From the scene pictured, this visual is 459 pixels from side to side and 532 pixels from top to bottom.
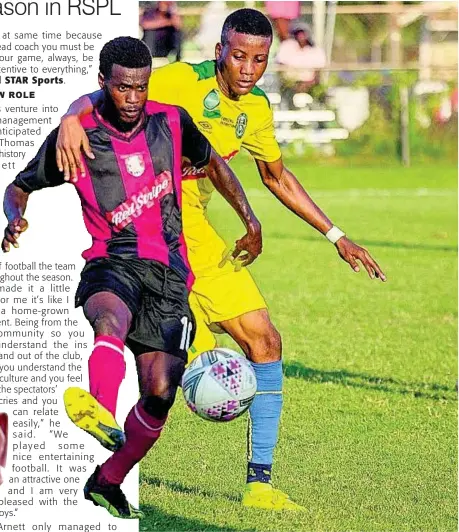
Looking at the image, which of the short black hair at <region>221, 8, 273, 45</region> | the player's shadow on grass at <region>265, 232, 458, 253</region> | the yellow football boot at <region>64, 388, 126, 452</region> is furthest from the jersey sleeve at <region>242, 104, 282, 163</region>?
the player's shadow on grass at <region>265, 232, 458, 253</region>

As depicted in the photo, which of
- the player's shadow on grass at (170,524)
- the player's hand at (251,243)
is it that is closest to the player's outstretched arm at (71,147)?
the player's hand at (251,243)

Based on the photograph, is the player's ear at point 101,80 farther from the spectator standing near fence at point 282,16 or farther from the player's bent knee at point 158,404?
the spectator standing near fence at point 282,16

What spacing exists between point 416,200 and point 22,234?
16.4 m

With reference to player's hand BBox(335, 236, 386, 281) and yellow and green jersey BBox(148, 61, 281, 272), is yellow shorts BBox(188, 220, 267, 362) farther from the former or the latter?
player's hand BBox(335, 236, 386, 281)

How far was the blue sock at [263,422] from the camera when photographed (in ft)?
22.6

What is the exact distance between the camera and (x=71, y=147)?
19.4 ft

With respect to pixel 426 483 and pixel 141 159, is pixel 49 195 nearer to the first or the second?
pixel 141 159

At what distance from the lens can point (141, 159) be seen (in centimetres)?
606

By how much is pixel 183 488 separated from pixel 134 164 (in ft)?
6.33

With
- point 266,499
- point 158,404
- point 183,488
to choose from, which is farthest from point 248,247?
point 183,488

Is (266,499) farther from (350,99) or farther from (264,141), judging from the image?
(350,99)

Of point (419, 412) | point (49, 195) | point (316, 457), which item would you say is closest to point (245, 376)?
point (49, 195)

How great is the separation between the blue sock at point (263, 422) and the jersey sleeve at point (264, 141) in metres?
1.05

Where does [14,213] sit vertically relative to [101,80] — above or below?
below
